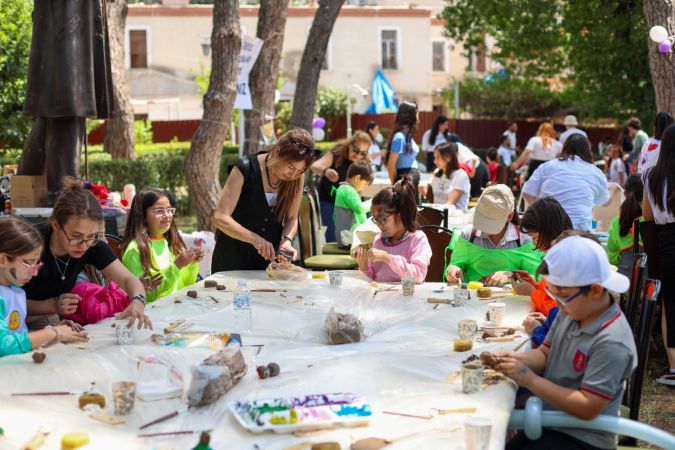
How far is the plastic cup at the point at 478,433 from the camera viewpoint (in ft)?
8.76

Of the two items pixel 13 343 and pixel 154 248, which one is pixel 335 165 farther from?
pixel 13 343

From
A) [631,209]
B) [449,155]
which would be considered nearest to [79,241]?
[631,209]

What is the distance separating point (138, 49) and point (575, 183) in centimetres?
3376

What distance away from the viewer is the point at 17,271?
12.8 feet

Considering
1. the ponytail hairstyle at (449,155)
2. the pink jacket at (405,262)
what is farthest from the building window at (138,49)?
the pink jacket at (405,262)

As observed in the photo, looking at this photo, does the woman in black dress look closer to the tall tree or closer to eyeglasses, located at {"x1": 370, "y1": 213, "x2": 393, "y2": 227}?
eyeglasses, located at {"x1": 370, "y1": 213, "x2": 393, "y2": 227}

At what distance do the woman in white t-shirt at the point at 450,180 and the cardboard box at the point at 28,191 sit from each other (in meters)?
4.05

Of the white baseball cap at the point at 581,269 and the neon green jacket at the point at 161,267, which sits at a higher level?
the white baseball cap at the point at 581,269

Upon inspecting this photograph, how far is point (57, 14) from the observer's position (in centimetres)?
723

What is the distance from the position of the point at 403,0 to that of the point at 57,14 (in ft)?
149

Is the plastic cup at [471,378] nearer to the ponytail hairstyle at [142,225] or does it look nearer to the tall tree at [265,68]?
the ponytail hairstyle at [142,225]

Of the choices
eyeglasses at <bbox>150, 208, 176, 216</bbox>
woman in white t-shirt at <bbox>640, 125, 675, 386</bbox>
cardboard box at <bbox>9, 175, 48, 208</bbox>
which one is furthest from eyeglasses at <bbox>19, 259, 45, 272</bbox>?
cardboard box at <bbox>9, 175, 48, 208</bbox>

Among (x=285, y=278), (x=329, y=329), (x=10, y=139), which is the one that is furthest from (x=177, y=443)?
(x=10, y=139)

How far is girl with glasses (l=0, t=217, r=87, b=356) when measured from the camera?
3840mm
